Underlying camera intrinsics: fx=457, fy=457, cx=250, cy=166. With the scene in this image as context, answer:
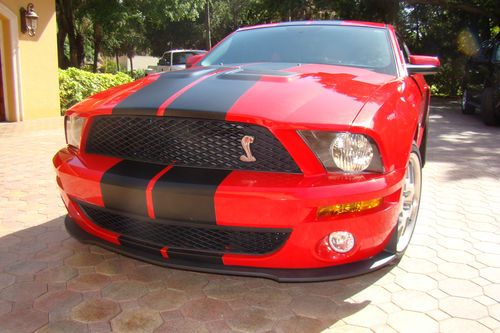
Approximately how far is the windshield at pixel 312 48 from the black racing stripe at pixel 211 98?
94 centimetres

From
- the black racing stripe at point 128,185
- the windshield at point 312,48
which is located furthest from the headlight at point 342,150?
the windshield at point 312,48

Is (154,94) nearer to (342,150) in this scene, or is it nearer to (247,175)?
(247,175)

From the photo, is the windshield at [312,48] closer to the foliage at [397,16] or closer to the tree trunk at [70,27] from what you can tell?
the foliage at [397,16]

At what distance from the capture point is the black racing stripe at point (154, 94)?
2.27 m

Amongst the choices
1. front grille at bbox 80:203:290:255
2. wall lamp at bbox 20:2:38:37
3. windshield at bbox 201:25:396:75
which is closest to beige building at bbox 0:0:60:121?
wall lamp at bbox 20:2:38:37

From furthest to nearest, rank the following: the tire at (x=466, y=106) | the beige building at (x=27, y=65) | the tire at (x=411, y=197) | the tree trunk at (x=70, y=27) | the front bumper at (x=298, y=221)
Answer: the tree trunk at (x=70, y=27)
the tire at (x=466, y=106)
the beige building at (x=27, y=65)
the tire at (x=411, y=197)
the front bumper at (x=298, y=221)

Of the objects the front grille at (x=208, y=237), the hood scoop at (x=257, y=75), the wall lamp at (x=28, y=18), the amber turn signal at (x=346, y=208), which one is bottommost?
the front grille at (x=208, y=237)

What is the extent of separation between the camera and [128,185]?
2156 mm

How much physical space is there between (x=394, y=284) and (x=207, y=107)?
1.47 metres

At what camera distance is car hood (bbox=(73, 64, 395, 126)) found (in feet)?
6.87

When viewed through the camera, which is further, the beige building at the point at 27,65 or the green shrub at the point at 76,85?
the green shrub at the point at 76,85

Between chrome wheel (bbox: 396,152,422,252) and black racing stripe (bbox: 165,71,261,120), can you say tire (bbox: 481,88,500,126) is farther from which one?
black racing stripe (bbox: 165,71,261,120)

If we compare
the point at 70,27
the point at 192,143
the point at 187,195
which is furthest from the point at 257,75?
the point at 70,27

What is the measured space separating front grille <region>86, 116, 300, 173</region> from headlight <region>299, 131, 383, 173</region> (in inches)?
5.1
